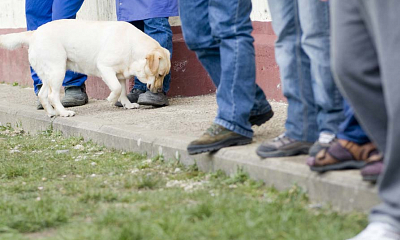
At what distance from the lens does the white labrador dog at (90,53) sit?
6418 millimetres

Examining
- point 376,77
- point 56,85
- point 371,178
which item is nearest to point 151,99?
point 56,85

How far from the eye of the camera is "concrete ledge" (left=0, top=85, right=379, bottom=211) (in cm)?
311

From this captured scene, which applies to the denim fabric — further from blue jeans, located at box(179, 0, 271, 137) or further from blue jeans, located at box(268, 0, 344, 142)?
blue jeans, located at box(179, 0, 271, 137)

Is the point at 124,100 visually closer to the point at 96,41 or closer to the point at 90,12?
the point at 96,41

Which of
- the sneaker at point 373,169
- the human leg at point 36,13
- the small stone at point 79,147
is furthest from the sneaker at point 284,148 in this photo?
the human leg at point 36,13

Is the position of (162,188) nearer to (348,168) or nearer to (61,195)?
(61,195)

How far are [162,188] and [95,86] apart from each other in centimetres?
424

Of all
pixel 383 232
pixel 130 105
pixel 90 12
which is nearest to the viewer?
pixel 383 232

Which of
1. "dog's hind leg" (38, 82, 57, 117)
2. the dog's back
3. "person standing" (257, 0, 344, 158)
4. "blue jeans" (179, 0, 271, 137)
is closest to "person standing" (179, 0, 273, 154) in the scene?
"blue jeans" (179, 0, 271, 137)

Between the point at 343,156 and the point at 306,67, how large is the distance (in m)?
0.68

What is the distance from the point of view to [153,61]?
6.43 m

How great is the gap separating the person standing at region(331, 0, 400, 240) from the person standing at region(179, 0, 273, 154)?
135 centimetres

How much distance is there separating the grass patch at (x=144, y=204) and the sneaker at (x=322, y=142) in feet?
0.67

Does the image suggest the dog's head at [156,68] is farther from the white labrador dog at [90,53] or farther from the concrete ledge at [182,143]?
the concrete ledge at [182,143]
